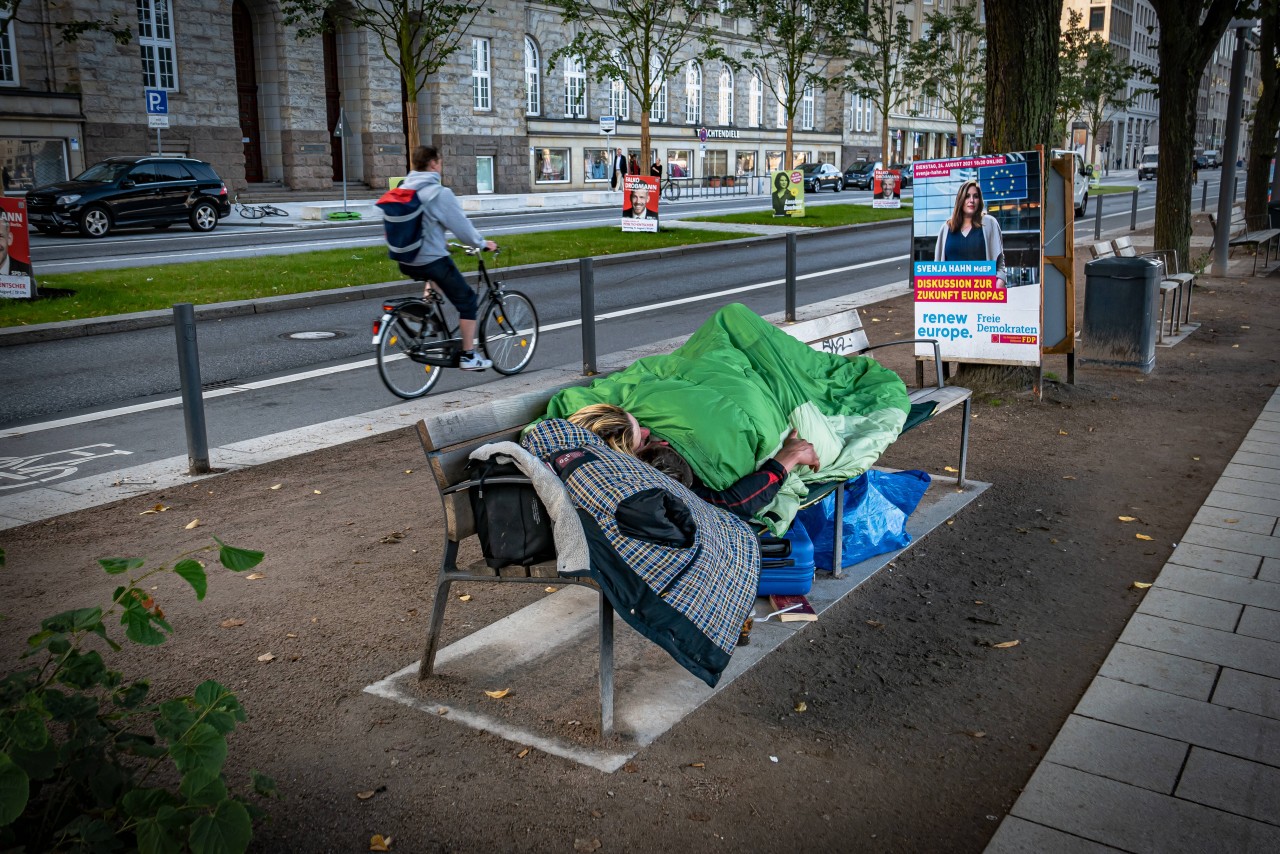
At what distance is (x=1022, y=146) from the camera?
852cm

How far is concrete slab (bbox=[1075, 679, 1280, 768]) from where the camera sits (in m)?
3.58

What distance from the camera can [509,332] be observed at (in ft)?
33.0

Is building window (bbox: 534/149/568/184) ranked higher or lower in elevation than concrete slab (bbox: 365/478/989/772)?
higher

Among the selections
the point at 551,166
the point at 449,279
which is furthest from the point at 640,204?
the point at 551,166

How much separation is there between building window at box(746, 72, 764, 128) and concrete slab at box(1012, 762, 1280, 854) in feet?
210

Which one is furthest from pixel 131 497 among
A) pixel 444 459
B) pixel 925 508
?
pixel 925 508

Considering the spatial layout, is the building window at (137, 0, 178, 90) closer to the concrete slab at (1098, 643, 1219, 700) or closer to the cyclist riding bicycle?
the cyclist riding bicycle

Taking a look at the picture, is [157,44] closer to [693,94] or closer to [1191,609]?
[693,94]

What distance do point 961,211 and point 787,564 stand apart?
14.7 feet

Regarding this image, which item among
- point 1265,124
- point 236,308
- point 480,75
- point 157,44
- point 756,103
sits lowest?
point 236,308

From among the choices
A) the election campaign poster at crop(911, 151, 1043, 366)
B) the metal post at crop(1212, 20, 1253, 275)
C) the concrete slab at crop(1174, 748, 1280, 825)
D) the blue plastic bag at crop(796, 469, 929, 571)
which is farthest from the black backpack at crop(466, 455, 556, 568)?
the metal post at crop(1212, 20, 1253, 275)

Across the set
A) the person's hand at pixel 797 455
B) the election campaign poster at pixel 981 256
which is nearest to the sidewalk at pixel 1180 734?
the person's hand at pixel 797 455

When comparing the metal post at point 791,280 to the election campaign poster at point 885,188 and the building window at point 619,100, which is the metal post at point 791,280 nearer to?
the election campaign poster at point 885,188

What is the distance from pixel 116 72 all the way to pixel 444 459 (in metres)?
34.8
